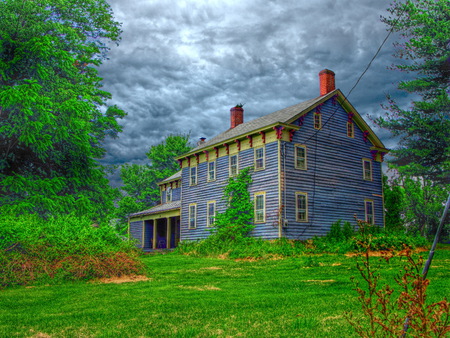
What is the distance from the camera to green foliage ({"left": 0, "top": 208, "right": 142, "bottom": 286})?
12.6m

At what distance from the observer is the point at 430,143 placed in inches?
1352

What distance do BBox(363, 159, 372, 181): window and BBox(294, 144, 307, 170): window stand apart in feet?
18.7

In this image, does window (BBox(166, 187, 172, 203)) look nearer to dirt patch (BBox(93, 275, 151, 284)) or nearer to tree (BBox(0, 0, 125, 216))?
tree (BBox(0, 0, 125, 216))

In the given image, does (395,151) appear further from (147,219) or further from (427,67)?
(147,219)

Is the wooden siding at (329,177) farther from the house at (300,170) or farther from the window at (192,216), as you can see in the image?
the window at (192,216)

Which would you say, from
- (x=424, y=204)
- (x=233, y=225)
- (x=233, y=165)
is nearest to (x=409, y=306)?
(x=233, y=225)

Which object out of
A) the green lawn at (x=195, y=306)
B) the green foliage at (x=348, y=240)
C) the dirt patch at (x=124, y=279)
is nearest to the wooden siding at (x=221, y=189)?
the green foliage at (x=348, y=240)

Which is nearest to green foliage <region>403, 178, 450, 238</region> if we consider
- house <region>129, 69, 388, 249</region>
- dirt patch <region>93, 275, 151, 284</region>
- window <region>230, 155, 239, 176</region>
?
house <region>129, 69, 388, 249</region>

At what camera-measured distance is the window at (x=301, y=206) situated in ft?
79.5

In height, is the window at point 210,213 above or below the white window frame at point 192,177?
below

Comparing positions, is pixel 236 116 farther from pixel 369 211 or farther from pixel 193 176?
pixel 369 211

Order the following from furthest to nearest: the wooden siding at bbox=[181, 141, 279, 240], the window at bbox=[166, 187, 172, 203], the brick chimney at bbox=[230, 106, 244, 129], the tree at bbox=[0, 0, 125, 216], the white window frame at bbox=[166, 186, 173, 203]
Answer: the window at bbox=[166, 187, 172, 203]
the white window frame at bbox=[166, 186, 173, 203]
the brick chimney at bbox=[230, 106, 244, 129]
the wooden siding at bbox=[181, 141, 279, 240]
the tree at bbox=[0, 0, 125, 216]

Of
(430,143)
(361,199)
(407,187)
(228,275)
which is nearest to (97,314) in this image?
(228,275)

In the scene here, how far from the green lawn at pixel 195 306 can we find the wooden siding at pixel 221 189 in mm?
10540
